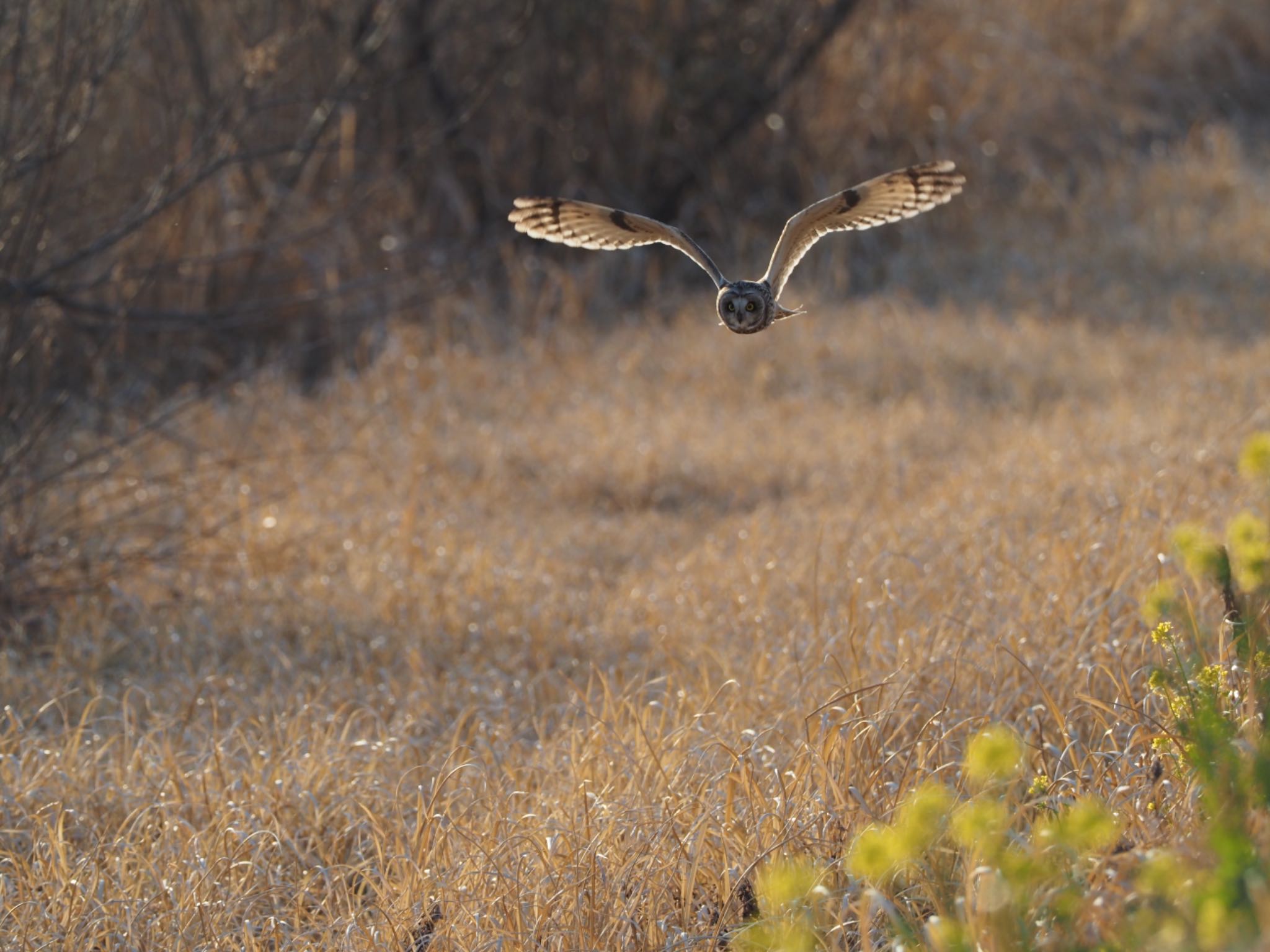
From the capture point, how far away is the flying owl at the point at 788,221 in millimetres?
2180

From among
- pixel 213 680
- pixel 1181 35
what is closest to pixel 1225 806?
pixel 213 680

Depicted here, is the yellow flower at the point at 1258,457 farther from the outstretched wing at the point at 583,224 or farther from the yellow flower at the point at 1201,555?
the outstretched wing at the point at 583,224

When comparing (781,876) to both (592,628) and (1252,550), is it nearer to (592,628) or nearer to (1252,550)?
(1252,550)

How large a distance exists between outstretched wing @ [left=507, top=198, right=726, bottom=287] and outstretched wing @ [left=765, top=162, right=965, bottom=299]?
15 centimetres

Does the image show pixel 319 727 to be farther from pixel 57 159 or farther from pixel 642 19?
pixel 642 19

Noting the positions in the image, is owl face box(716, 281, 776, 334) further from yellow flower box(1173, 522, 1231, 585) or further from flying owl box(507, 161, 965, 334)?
yellow flower box(1173, 522, 1231, 585)

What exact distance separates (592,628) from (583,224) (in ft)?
5.98

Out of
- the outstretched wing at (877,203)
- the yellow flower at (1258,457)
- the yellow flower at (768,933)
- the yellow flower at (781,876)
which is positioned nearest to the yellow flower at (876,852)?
the yellow flower at (781,876)

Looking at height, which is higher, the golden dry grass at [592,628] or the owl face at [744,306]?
the owl face at [744,306]

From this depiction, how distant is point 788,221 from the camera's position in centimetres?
218

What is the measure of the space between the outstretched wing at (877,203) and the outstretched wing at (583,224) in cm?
15

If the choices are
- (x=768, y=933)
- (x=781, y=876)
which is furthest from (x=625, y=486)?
(x=781, y=876)

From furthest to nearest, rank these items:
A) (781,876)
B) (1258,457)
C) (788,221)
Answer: (788,221), (781,876), (1258,457)

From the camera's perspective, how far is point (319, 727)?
3.15m
